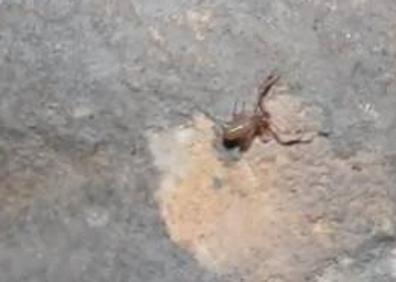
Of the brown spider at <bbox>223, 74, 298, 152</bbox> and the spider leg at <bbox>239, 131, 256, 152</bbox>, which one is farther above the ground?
the brown spider at <bbox>223, 74, 298, 152</bbox>

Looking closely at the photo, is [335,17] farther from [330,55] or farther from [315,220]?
[315,220]

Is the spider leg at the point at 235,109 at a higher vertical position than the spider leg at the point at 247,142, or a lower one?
higher

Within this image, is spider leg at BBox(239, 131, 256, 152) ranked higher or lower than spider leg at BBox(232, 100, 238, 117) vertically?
lower

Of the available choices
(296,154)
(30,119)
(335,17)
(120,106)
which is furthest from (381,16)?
(30,119)

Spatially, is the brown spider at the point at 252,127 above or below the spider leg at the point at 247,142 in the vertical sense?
above
